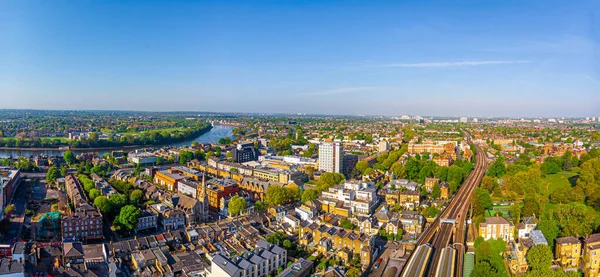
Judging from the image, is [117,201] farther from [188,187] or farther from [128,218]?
[188,187]

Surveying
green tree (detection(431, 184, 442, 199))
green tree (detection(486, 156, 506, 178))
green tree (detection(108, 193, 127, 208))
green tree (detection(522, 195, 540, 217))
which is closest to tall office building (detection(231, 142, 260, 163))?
green tree (detection(108, 193, 127, 208))

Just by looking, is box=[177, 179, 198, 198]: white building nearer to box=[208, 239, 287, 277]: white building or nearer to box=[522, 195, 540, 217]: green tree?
box=[208, 239, 287, 277]: white building

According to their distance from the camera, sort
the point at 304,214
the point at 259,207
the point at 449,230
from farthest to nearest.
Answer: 1. the point at 259,207
2. the point at 304,214
3. the point at 449,230

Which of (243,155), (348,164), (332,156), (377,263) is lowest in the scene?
(377,263)

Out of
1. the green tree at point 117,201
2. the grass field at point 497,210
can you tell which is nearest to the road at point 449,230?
the grass field at point 497,210

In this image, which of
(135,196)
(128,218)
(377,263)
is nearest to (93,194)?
(135,196)

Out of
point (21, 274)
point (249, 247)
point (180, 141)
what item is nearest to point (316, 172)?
point (249, 247)
